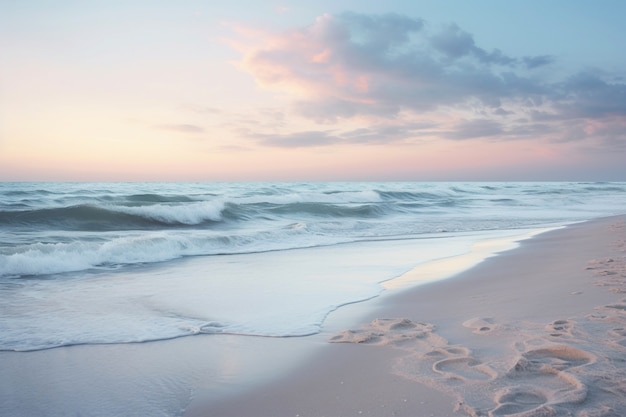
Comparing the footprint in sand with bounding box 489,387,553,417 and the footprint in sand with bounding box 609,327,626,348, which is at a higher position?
the footprint in sand with bounding box 609,327,626,348

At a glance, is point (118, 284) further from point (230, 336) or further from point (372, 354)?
point (372, 354)

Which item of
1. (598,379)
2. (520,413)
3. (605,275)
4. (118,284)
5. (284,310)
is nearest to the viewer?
(520,413)

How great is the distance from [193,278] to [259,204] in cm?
1804

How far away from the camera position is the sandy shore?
2541 mm

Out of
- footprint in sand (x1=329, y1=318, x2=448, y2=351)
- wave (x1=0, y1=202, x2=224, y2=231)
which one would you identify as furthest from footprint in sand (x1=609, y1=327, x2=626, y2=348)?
wave (x1=0, y1=202, x2=224, y2=231)

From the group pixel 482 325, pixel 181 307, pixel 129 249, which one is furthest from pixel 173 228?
pixel 482 325

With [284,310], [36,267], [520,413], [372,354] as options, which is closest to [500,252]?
[284,310]

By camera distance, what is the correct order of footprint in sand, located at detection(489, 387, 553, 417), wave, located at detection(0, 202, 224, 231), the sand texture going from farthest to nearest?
wave, located at detection(0, 202, 224, 231) → the sand texture → footprint in sand, located at detection(489, 387, 553, 417)

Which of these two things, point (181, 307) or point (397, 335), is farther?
point (181, 307)

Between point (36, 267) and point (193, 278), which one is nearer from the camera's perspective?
point (193, 278)

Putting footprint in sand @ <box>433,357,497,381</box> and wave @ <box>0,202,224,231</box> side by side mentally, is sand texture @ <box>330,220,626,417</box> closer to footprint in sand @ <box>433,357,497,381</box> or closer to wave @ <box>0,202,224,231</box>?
footprint in sand @ <box>433,357,497,381</box>

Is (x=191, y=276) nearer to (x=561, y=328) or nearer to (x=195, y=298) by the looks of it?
(x=195, y=298)

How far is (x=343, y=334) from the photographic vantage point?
414cm

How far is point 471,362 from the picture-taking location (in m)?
3.12
